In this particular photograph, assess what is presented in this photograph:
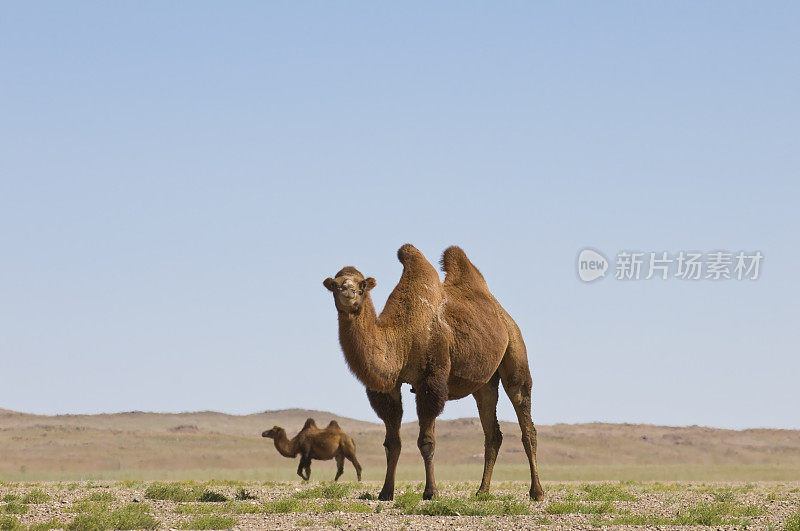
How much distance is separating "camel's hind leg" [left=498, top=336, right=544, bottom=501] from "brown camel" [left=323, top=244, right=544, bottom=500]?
0.02 meters

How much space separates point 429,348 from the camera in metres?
16.7

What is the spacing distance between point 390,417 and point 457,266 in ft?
12.2

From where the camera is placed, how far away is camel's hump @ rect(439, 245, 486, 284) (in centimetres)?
1909

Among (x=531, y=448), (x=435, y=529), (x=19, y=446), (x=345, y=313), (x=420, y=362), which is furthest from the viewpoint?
(x=19, y=446)

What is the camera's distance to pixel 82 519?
1314cm

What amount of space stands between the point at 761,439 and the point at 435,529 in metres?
94.4

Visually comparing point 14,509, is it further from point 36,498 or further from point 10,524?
point 10,524

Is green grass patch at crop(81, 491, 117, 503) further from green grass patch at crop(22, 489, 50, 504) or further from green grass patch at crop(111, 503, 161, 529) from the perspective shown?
green grass patch at crop(111, 503, 161, 529)

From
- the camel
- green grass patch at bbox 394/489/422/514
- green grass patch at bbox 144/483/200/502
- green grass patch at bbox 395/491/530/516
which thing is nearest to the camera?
green grass patch at bbox 395/491/530/516

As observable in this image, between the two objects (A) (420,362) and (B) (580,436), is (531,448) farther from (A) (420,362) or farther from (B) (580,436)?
(B) (580,436)

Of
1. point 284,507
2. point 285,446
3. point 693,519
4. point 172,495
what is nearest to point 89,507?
point 172,495

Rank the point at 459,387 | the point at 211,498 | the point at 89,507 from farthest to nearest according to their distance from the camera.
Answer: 1. the point at 211,498
2. the point at 459,387
3. the point at 89,507

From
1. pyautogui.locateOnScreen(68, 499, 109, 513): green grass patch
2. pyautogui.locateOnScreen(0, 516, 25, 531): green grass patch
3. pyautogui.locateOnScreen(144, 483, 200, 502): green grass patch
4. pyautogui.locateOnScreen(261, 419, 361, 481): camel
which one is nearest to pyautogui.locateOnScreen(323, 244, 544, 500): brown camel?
pyautogui.locateOnScreen(144, 483, 200, 502): green grass patch

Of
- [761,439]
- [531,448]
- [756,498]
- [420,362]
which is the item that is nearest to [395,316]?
[420,362]
